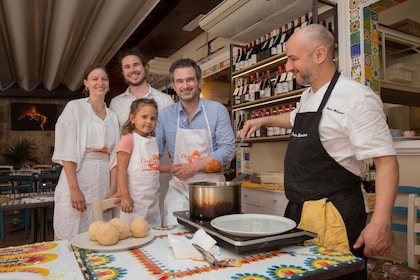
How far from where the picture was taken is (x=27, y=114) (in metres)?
11.1

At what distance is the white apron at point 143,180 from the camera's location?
1.82m

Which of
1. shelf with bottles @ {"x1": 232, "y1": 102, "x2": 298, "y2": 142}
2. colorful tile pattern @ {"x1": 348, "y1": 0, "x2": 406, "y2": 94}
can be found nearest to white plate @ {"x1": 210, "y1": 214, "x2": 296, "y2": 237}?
colorful tile pattern @ {"x1": 348, "y1": 0, "x2": 406, "y2": 94}

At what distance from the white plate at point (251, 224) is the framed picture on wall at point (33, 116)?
11.6 metres

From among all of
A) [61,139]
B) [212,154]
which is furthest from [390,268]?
[61,139]

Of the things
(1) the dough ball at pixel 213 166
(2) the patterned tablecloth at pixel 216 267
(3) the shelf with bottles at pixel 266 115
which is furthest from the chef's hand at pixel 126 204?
(3) the shelf with bottles at pixel 266 115

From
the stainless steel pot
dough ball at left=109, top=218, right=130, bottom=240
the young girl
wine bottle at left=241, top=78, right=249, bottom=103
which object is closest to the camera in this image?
dough ball at left=109, top=218, right=130, bottom=240

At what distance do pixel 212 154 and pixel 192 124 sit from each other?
249 mm

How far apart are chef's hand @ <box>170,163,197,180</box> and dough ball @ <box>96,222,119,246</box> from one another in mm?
878

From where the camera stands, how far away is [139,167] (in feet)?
6.01

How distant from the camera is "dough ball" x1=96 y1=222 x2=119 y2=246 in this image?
41.8 inches

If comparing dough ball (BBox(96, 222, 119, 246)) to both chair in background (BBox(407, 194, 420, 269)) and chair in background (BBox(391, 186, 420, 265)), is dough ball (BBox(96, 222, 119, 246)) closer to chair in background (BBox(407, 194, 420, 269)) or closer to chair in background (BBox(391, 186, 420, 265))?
chair in background (BBox(407, 194, 420, 269))

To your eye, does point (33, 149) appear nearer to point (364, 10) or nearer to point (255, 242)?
point (364, 10)

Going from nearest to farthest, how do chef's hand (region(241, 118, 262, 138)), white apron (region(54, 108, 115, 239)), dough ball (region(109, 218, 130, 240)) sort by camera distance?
dough ball (region(109, 218, 130, 240)) → chef's hand (region(241, 118, 262, 138)) → white apron (region(54, 108, 115, 239))

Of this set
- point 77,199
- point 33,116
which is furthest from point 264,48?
point 33,116
